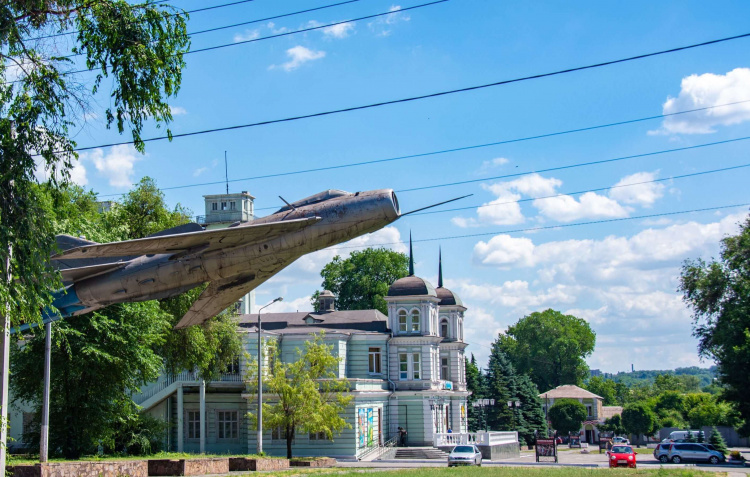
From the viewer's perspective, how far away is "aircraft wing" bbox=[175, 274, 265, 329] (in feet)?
67.6

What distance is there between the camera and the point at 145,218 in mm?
41719

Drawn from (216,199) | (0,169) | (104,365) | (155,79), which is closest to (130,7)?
(155,79)

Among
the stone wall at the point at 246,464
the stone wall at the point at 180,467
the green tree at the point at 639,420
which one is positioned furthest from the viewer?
the green tree at the point at 639,420

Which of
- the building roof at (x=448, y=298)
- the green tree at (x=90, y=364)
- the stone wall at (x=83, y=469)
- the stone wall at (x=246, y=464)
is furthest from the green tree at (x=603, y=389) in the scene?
the stone wall at (x=83, y=469)

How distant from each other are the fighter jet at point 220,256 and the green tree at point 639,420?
8134 cm

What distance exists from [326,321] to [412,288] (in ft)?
23.1

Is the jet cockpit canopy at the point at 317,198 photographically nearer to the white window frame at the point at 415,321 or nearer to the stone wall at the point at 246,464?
the stone wall at the point at 246,464

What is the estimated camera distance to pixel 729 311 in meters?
50.2

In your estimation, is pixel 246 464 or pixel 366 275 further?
pixel 366 275

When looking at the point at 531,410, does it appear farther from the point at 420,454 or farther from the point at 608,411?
the point at 608,411

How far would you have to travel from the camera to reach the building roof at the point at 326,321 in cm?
5662

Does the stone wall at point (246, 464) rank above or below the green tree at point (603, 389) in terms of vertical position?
above

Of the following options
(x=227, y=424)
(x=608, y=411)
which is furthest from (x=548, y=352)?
(x=227, y=424)

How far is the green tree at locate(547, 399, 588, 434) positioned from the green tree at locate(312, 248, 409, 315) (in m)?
27.3
